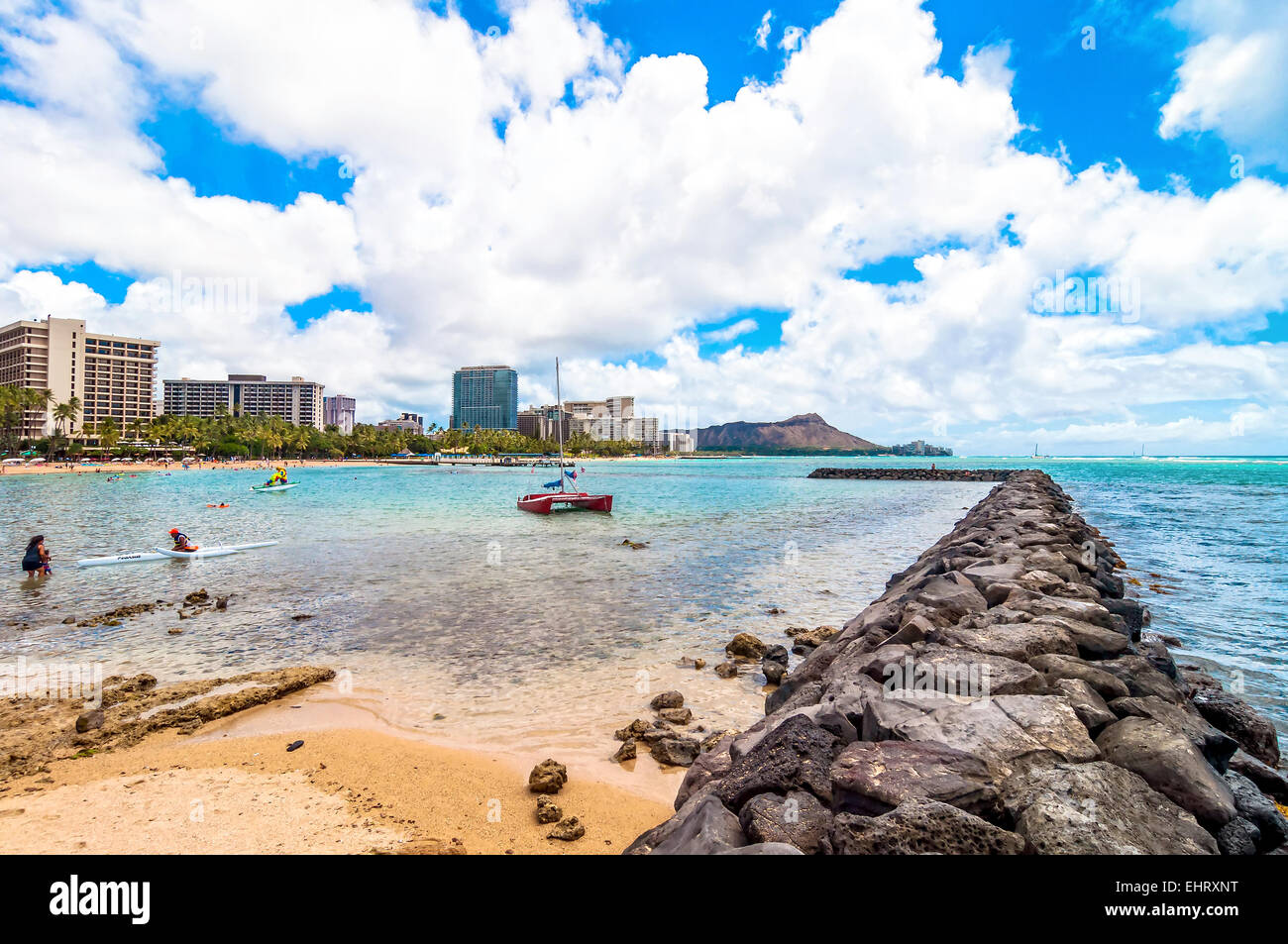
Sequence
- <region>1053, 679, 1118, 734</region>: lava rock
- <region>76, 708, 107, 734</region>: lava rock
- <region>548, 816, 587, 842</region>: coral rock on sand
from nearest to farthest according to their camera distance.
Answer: <region>1053, 679, 1118, 734</region>: lava rock
<region>548, 816, 587, 842</region>: coral rock on sand
<region>76, 708, 107, 734</region>: lava rock

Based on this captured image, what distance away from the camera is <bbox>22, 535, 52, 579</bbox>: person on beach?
57.6 ft

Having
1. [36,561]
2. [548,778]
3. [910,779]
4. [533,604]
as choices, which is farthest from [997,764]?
[36,561]

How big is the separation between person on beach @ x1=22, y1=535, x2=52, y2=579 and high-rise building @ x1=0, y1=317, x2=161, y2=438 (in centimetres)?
16745

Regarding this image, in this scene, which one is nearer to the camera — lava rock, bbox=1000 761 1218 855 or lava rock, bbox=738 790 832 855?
lava rock, bbox=1000 761 1218 855

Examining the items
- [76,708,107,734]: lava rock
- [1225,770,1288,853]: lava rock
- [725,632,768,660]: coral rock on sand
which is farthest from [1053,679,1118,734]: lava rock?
[76,708,107,734]: lava rock

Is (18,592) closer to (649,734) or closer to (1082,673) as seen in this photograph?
(649,734)

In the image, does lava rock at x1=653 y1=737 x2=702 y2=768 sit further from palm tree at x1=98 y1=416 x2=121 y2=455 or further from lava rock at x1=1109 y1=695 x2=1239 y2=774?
palm tree at x1=98 y1=416 x2=121 y2=455

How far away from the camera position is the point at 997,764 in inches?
160

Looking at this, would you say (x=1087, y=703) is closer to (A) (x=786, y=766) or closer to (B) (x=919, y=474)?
(A) (x=786, y=766)

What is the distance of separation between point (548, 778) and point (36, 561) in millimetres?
20696

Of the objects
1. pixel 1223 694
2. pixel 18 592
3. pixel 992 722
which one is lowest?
pixel 18 592
